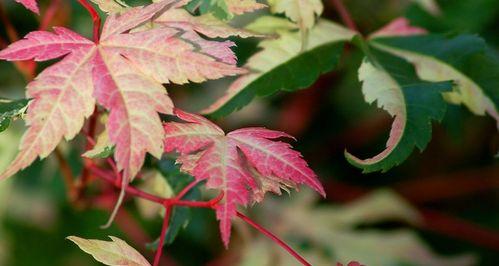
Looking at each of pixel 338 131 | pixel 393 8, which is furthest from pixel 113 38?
pixel 338 131

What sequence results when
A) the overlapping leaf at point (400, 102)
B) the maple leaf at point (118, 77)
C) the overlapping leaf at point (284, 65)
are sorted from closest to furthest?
the maple leaf at point (118, 77) → the overlapping leaf at point (400, 102) → the overlapping leaf at point (284, 65)

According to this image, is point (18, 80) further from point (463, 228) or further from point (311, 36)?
point (463, 228)

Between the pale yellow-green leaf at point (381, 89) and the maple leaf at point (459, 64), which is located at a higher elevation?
the maple leaf at point (459, 64)

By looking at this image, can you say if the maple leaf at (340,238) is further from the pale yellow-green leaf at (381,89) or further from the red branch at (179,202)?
the pale yellow-green leaf at (381,89)

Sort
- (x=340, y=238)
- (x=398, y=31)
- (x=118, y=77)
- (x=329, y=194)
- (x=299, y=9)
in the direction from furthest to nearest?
(x=329, y=194) → (x=340, y=238) → (x=398, y=31) → (x=299, y=9) → (x=118, y=77)

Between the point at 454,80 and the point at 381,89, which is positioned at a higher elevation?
the point at 454,80

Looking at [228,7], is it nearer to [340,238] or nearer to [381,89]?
[381,89]

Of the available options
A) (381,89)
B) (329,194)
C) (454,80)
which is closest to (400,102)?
(381,89)

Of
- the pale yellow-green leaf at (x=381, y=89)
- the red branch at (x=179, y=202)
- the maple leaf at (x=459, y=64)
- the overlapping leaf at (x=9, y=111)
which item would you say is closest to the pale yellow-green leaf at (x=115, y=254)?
the red branch at (x=179, y=202)
